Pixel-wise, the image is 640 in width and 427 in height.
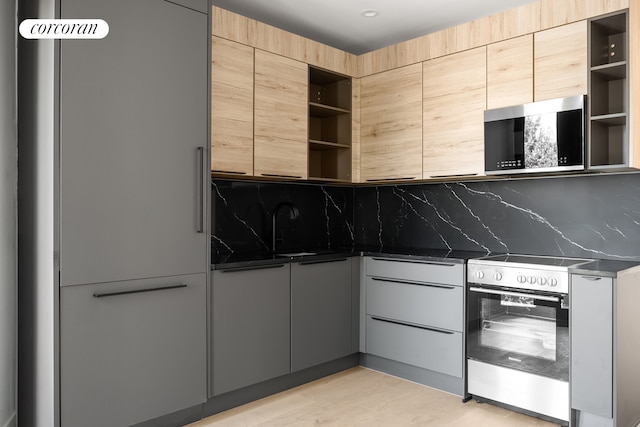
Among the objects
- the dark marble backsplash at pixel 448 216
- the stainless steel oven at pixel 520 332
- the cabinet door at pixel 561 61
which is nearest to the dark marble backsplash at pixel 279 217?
the dark marble backsplash at pixel 448 216

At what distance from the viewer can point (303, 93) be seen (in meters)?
3.56

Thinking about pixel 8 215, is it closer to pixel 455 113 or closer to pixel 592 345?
pixel 455 113

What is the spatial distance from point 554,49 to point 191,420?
122 inches

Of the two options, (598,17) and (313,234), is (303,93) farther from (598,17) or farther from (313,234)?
(598,17)

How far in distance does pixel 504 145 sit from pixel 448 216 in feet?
2.96

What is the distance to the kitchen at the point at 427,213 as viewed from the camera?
3076mm

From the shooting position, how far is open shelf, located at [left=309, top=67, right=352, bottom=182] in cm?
397

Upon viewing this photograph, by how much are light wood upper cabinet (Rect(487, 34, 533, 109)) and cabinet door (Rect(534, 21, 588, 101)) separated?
49mm

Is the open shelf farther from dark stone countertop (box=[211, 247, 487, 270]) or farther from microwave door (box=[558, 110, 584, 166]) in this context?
microwave door (box=[558, 110, 584, 166])

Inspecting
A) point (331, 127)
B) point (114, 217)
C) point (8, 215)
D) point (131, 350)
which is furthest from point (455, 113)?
point (8, 215)

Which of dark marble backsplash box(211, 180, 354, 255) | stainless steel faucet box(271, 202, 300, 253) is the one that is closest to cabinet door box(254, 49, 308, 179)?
stainless steel faucet box(271, 202, 300, 253)

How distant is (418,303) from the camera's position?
11.1 feet

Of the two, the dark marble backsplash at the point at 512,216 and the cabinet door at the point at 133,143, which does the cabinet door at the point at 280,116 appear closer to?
the cabinet door at the point at 133,143

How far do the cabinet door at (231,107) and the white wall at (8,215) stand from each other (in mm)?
1067
